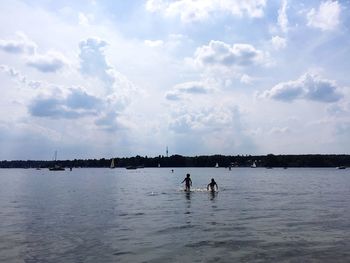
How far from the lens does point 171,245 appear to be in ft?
86.0

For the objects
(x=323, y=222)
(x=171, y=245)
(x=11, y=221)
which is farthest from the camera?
(x=11, y=221)

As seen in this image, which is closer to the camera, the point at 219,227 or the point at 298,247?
the point at 298,247

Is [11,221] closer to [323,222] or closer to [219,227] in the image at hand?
[219,227]

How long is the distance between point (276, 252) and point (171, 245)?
6.02 m

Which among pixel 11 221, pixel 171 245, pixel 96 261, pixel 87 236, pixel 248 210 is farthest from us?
pixel 248 210

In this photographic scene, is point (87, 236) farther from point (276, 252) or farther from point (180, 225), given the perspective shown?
point (276, 252)

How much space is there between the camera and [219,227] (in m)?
33.2

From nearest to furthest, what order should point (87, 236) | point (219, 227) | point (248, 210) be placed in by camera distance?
point (87, 236)
point (219, 227)
point (248, 210)

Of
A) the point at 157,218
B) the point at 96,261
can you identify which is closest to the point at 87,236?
the point at 96,261

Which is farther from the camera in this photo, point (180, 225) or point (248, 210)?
point (248, 210)

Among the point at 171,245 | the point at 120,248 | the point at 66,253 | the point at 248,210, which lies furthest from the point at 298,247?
the point at 248,210

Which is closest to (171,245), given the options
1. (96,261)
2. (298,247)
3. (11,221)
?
(96,261)

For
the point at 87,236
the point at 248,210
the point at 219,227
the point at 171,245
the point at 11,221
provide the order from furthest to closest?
the point at 248,210, the point at 11,221, the point at 219,227, the point at 87,236, the point at 171,245

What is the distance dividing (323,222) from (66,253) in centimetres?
2118
